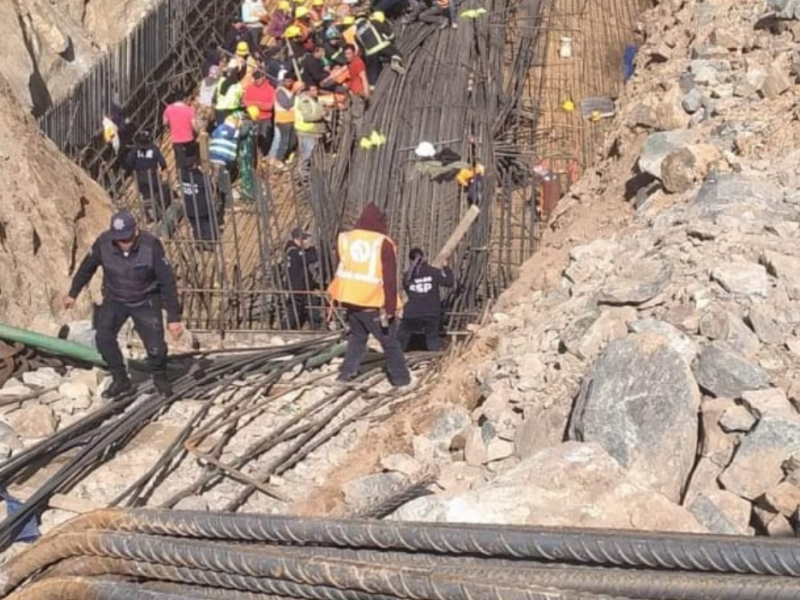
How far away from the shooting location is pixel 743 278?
252 inches

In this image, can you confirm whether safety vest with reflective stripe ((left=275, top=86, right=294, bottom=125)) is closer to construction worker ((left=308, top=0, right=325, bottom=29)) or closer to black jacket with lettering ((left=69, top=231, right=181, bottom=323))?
construction worker ((left=308, top=0, right=325, bottom=29))

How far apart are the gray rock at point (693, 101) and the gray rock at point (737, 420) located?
551 cm

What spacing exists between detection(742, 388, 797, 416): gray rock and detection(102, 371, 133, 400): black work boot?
460 cm

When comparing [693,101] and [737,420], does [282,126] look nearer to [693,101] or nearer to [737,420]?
[693,101]

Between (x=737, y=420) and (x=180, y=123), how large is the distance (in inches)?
380

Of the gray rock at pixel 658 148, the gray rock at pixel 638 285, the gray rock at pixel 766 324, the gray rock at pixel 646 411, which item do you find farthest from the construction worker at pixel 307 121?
the gray rock at pixel 646 411

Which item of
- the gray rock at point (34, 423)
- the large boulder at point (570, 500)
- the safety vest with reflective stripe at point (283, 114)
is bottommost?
the gray rock at point (34, 423)

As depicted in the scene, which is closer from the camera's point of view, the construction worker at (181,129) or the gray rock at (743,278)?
the gray rock at (743,278)

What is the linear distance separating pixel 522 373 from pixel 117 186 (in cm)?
820

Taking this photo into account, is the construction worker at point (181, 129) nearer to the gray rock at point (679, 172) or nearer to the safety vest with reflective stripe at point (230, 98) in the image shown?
the safety vest with reflective stripe at point (230, 98)

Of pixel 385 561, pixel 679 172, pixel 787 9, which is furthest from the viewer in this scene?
pixel 787 9

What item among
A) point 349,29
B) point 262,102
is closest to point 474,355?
point 262,102

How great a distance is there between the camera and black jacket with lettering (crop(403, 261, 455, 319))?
9.45 metres

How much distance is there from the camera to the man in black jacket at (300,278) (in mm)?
10422
